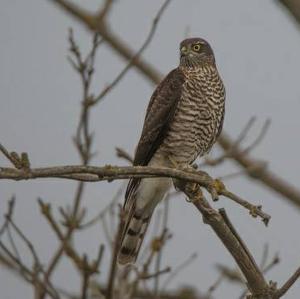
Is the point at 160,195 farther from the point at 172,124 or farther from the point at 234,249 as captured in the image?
the point at 234,249

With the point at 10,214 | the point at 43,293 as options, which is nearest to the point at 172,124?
the point at 10,214

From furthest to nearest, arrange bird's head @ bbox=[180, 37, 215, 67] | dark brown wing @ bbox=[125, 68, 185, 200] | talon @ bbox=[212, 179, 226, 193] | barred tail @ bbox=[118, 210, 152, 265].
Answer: bird's head @ bbox=[180, 37, 215, 67], dark brown wing @ bbox=[125, 68, 185, 200], barred tail @ bbox=[118, 210, 152, 265], talon @ bbox=[212, 179, 226, 193]

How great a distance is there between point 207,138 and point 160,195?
28.4 inches

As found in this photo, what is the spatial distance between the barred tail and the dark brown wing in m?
0.33

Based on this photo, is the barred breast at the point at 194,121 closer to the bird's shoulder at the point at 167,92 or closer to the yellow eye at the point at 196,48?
the bird's shoulder at the point at 167,92

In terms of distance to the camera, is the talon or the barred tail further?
the barred tail

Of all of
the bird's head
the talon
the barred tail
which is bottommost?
the talon

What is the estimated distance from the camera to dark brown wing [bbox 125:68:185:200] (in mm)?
7047

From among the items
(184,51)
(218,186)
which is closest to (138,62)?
(184,51)

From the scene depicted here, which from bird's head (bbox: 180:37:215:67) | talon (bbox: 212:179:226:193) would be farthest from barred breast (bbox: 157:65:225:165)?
talon (bbox: 212:179:226:193)

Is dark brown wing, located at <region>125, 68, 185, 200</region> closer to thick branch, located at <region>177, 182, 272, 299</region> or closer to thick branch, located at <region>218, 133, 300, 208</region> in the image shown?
thick branch, located at <region>218, 133, 300, 208</region>

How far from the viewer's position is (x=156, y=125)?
705cm

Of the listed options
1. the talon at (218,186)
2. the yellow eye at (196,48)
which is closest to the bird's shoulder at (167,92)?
the yellow eye at (196,48)

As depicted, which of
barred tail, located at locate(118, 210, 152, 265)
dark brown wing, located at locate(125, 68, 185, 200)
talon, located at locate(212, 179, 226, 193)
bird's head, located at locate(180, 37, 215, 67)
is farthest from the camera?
bird's head, located at locate(180, 37, 215, 67)
